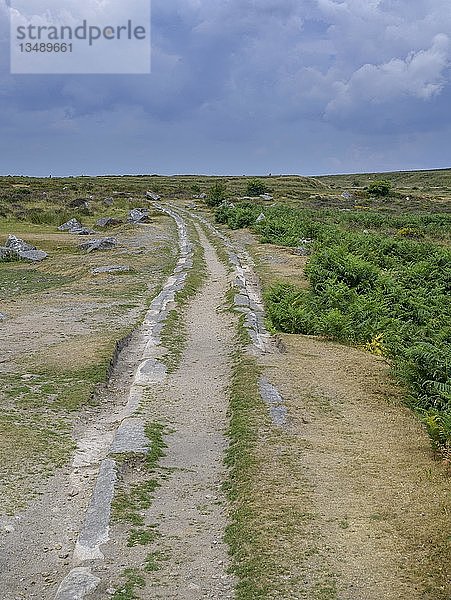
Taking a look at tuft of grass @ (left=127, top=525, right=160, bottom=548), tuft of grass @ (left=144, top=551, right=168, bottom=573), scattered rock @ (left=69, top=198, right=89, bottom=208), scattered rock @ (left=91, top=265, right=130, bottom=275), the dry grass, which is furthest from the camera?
scattered rock @ (left=69, top=198, right=89, bottom=208)

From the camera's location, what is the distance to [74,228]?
43.3m

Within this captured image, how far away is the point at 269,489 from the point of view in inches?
307

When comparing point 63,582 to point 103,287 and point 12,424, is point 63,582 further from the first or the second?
point 103,287

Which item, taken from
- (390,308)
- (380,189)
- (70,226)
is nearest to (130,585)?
(390,308)

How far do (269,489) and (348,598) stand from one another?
2231 millimetres

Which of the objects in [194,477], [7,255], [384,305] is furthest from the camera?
[7,255]

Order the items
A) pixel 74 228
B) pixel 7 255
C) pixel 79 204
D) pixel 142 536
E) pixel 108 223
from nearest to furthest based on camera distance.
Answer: pixel 142 536, pixel 7 255, pixel 74 228, pixel 108 223, pixel 79 204

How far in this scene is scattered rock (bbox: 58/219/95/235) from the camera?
4162cm

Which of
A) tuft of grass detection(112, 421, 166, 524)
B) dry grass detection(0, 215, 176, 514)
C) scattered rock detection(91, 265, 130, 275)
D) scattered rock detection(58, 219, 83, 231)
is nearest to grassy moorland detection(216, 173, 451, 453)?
tuft of grass detection(112, 421, 166, 524)

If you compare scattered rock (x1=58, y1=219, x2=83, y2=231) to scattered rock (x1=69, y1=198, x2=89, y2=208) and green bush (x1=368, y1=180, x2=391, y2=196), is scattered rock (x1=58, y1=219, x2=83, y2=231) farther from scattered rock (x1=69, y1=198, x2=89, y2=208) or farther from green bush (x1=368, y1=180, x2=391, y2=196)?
green bush (x1=368, y1=180, x2=391, y2=196)

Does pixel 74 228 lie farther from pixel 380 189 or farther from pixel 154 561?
pixel 380 189

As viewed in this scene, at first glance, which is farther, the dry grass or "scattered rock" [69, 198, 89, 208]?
"scattered rock" [69, 198, 89, 208]

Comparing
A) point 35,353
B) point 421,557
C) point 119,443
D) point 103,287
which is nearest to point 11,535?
point 119,443

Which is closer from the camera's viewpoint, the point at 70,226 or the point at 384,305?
the point at 384,305
